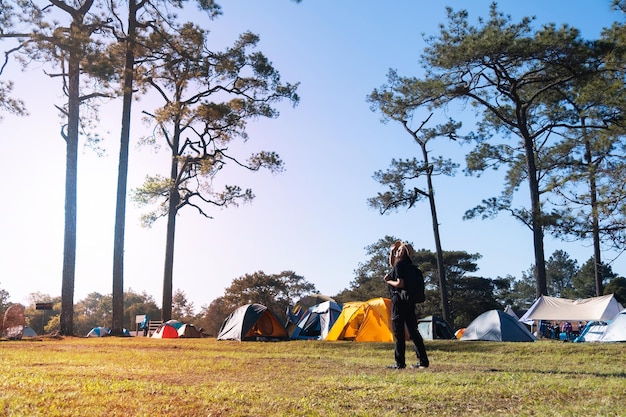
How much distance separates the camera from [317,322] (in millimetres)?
19547

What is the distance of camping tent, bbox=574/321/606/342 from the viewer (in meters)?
20.8

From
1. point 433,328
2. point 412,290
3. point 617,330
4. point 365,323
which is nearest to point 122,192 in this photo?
point 365,323

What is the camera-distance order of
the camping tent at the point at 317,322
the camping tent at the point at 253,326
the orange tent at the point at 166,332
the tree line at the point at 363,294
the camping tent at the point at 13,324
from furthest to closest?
the tree line at the point at 363,294
the orange tent at the point at 166,332
the camping tent at the point at 317,322
the camping tent at the point at 253,326
the camping tent at the point at 13,324

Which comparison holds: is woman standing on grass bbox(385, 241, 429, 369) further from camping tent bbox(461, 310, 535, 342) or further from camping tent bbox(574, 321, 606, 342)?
camping tent bbox(574, 321, 606, 342)

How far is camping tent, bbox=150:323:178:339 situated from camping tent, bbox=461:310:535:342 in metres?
12.0

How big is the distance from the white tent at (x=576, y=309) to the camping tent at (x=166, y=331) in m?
13.9

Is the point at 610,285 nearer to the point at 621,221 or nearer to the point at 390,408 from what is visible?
the point at 621,221

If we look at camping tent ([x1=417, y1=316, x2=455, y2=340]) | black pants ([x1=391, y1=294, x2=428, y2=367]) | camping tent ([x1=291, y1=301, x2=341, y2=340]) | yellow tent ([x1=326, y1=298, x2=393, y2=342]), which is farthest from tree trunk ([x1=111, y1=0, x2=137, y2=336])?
black pants ([x1=391, y1=294, x2=428, y2=367])

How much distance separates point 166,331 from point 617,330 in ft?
54.4

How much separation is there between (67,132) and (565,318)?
730 inches

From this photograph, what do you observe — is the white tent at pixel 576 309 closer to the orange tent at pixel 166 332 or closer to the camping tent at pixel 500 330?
the camping tent at pixel 500 330

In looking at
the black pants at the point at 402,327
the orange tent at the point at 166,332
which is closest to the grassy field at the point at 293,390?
the black pants at the point at 402,327

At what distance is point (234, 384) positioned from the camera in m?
5.53

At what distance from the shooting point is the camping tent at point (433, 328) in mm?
20812
